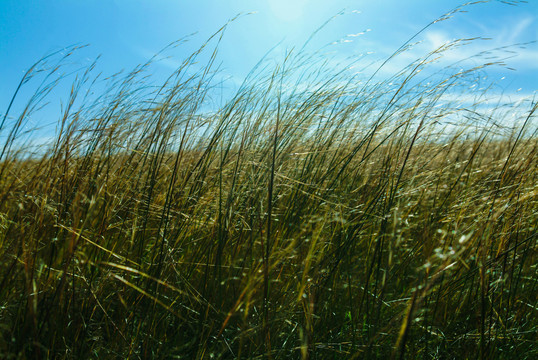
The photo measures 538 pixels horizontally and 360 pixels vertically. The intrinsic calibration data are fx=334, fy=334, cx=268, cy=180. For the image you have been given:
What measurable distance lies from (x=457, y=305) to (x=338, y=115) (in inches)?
39.7

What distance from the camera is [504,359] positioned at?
1074 millimetres

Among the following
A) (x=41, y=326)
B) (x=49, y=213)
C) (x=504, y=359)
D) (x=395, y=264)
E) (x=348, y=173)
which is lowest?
(x=504, y=359)

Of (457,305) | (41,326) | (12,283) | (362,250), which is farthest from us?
(362,250)

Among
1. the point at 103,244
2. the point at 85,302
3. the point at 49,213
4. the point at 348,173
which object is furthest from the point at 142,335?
the point at 348,173

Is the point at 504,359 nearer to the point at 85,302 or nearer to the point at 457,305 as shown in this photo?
the point at 457,305

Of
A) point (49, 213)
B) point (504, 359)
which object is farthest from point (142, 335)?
point (504, 359)

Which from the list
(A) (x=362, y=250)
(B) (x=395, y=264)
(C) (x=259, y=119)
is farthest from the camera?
(C) (x=259, y=119)

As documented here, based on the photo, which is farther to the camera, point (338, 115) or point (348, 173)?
point (338, 115)

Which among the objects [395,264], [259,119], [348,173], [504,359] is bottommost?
[504,359]

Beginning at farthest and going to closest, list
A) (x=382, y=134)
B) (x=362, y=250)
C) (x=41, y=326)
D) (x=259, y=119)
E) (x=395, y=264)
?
(x=382, y=134) < (x=259, y=119) < (x=362, y=250) < (x=395, y=264) < (x=41, y=326)

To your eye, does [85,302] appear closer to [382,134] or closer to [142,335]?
→ [142,335]

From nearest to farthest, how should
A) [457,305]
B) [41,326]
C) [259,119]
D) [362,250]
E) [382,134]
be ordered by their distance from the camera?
[41,326] → [457,305] → [362,250] → [259,119] → [382,134]

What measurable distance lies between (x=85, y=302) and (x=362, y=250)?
1.10 meters

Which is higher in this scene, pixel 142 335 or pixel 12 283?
pixel 12 283
